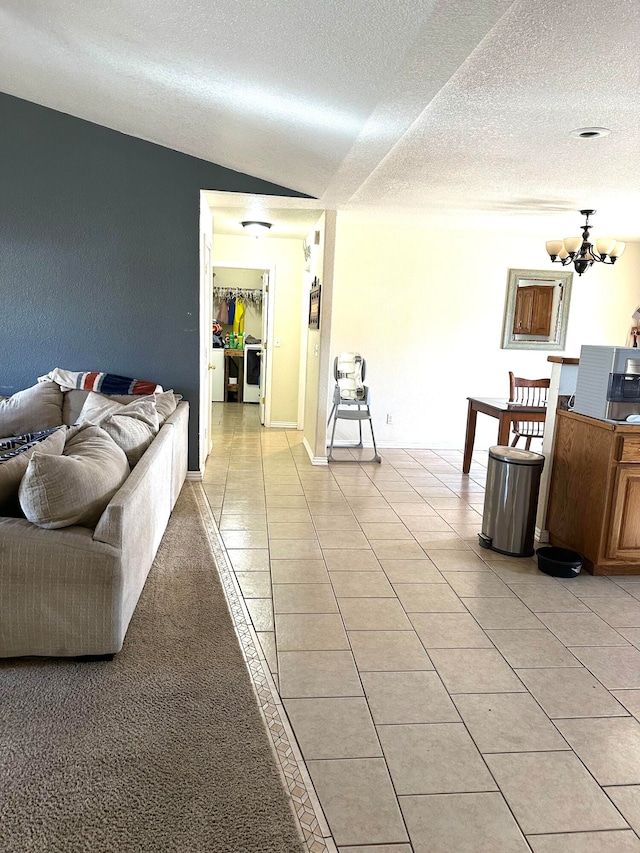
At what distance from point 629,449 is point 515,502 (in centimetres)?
71

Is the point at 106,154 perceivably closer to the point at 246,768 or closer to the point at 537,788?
the point at 246,768

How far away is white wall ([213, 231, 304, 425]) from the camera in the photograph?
738 cm

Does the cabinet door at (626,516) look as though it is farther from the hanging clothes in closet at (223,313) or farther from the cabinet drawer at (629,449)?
the hanging clothes in closet at (223,313)

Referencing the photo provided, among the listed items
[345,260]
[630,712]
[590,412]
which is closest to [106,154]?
[345,260]

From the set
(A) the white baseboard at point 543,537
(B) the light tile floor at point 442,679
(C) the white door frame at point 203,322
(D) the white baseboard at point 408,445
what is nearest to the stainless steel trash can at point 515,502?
(B) the light tile floor at point 442,679

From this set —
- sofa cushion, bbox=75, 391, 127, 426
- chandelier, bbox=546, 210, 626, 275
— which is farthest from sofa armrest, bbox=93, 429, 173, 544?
chandelier, bbox=546, 210, 626, 275

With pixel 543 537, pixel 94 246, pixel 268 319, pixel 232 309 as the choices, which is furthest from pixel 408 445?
pixel 232 309

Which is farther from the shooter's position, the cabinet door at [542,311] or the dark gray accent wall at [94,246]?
the cabinet door at [542,311]

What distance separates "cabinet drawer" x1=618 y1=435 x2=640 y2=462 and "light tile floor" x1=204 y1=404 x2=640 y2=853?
69 centimetres

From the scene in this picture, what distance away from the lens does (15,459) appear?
2426 millimetres

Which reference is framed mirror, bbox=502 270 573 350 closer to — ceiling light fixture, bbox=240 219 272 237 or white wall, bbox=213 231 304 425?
white wall, bbox=213 231 304 425

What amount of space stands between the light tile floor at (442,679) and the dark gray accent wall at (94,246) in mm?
1637

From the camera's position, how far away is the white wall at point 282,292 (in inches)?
291

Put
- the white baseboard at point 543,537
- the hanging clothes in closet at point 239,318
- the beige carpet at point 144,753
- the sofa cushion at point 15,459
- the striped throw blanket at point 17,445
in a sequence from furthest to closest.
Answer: the hanging clothes in closet at point 239,318
the white baseboard at point 543,537
the striped throw blanket at point 17,445
the sofa cushion at point 15,459
the beige carpet at point 144,753
